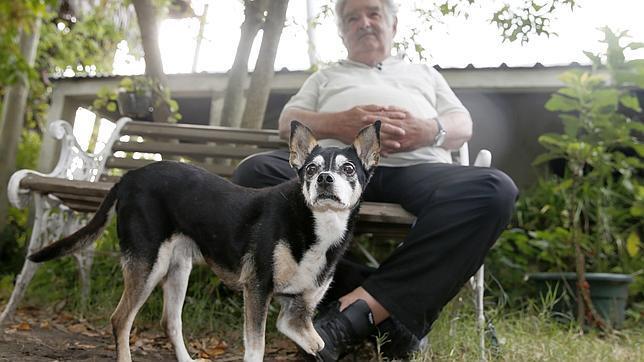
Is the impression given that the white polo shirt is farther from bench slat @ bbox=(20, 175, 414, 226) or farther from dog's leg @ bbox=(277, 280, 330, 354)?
dog's leg @ bbox=(277, 280, 330, 354)

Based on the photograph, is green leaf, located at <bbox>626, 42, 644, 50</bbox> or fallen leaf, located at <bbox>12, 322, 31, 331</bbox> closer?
fallen leaf, located at <bbox>12, 322, 31, 331</bbox>

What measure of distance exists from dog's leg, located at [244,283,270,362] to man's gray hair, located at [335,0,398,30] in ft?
6.86

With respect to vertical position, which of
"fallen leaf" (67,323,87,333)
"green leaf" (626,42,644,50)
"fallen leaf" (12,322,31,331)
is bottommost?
"fallen leaf" (67,323,87,333)

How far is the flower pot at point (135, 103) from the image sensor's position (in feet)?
16.6

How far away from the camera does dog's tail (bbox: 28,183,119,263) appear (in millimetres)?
2881

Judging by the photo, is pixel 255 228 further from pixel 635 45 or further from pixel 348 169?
pixel 635 45

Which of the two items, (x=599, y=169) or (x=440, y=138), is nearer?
(x=440, y=138)

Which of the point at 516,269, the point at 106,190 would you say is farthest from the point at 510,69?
the point at 106,190

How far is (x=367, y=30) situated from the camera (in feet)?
12.6

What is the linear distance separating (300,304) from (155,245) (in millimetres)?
632

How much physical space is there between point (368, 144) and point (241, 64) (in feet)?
9.04

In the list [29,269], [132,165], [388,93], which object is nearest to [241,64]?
Answer: [132,165]

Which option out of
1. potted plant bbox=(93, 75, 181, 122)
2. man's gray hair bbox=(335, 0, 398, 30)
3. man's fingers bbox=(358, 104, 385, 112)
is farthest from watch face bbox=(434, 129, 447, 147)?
potted plant bbox=(93, 75, 181, 122)

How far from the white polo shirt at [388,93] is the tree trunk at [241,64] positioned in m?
1.11
